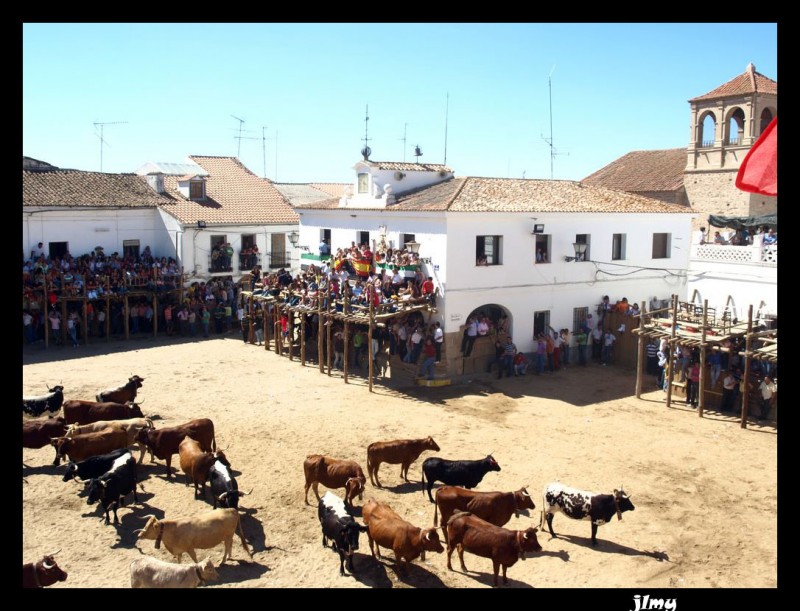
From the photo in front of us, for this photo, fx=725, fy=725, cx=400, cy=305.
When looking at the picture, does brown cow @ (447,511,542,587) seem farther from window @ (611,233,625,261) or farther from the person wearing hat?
window @ (611,233,625,261)

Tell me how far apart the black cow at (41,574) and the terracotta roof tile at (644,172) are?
41804 mm

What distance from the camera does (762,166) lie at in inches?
277

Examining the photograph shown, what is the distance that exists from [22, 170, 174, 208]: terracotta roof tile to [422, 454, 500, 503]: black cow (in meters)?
26.7

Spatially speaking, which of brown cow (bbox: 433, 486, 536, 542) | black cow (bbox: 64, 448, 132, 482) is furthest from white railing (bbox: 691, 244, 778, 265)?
black cow (bbox: 64, 448, 132, 482)

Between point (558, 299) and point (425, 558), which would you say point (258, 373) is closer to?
point (558, 299)

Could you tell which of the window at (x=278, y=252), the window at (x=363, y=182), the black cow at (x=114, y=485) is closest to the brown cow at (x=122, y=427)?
the black cow at (x=114, y=485)

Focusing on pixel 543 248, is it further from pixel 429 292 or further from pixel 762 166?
pixel 762 166

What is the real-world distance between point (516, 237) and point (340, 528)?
1770cm

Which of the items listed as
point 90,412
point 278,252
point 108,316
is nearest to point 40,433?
point 90,412

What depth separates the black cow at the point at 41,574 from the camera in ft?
32.7

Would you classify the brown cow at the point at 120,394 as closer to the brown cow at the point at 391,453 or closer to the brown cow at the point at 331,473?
the brown cow at the point at 331,473

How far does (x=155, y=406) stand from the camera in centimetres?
2214

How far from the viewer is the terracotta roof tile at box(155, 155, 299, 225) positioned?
1500 inches
